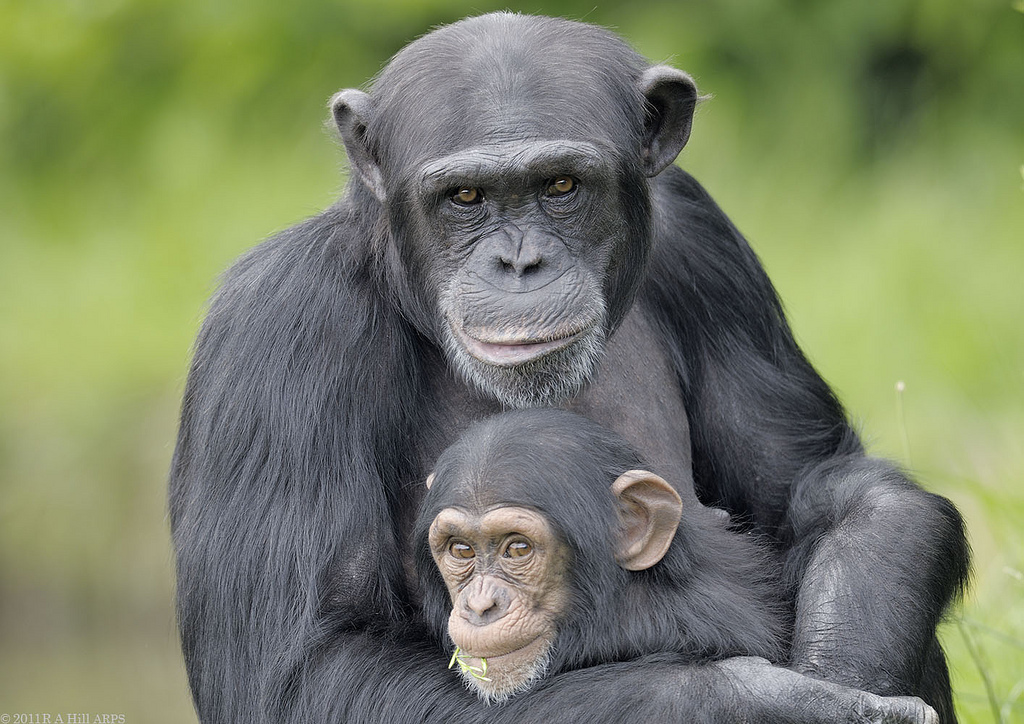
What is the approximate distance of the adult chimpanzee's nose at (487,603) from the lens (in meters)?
4.64

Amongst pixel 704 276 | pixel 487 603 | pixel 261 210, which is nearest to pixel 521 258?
pixel 487 603

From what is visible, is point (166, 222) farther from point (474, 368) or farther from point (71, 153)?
point (474, 368)

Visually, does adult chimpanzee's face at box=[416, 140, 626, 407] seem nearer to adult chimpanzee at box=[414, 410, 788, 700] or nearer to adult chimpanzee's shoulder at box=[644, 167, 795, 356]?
adult chimpanzee at box=[414, 410, 788, 700]

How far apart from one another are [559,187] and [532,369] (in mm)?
614

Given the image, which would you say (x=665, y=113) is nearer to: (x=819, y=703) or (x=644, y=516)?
(x=644, y=516)

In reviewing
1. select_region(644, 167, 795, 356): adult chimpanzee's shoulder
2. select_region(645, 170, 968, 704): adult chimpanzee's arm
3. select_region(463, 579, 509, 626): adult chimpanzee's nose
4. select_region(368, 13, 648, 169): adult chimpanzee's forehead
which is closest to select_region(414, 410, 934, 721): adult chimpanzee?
select_region(463, 579, 509, 626): adult chimpanzee's nose

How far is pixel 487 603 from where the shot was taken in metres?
4.63

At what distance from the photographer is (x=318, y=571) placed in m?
4.87

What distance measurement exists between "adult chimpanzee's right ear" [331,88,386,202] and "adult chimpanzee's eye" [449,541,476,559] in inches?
51.4

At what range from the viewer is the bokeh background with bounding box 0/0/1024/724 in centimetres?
1179

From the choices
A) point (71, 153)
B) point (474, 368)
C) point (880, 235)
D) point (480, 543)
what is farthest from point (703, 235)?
point (71, 153)

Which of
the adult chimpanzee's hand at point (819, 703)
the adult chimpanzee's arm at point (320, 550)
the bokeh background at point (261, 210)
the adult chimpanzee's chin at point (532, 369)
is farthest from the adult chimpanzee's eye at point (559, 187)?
the bokeh background at point (261, 210)

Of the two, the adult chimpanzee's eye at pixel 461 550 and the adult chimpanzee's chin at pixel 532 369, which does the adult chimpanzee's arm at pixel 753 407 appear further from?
the adult chimpanzee's eye at pixel 461 550

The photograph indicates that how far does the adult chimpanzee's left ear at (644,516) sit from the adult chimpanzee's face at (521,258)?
0.43m
